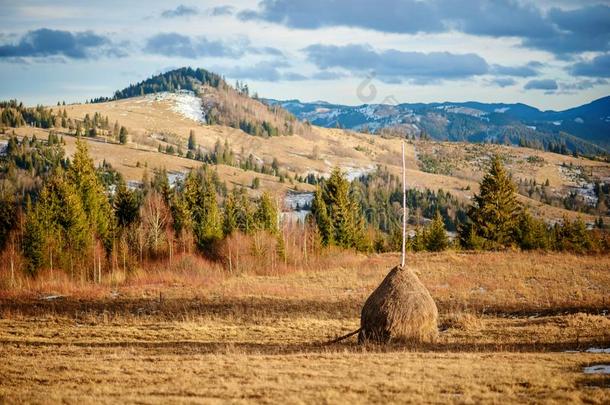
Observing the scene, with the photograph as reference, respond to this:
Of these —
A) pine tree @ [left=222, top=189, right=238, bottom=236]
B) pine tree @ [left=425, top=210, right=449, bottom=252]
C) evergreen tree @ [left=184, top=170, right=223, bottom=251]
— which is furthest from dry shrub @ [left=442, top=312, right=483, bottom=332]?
pine tree @ [left=222, top=189, right=238, bottom=236]

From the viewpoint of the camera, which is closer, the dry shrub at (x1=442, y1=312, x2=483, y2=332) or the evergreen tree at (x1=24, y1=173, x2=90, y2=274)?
the dry shrub at (x1=442, y1=312, x2=483, y2=332)

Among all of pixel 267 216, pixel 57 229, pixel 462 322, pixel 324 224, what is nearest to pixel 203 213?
pixel 267 216

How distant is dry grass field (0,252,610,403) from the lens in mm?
14734

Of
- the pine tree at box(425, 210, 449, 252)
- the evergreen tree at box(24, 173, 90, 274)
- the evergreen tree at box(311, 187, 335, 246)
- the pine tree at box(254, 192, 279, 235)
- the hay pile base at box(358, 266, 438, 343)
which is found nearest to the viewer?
the hay pile base at box(358, 266, 438, 343)

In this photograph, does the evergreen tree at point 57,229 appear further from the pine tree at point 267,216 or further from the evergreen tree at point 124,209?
the pine tree at point 267,216

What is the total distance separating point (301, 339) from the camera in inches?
Result: 1019

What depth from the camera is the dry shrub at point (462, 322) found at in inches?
1066

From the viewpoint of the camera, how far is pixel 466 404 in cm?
1292

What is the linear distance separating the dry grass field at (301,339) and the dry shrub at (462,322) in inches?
4.0

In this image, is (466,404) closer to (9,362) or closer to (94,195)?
(9,362)

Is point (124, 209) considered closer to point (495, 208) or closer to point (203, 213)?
point (203, 213)

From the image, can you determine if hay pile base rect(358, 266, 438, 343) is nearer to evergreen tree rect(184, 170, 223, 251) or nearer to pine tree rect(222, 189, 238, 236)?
evergreen tree rect(184, 170, 223, 251)

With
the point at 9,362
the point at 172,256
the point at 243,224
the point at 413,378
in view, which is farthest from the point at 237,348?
the point at 243,224

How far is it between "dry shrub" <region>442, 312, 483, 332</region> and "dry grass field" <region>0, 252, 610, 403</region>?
0.33 feet
